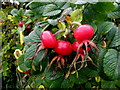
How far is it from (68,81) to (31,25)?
2.22 feet

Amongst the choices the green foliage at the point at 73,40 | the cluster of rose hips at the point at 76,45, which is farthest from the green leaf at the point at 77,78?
the cluster of rose hips at the point at 76,45

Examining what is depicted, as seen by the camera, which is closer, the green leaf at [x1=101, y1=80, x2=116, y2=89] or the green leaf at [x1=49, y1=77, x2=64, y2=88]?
the green leaf at [x1=49, y1=77, x2=64, y2=88]

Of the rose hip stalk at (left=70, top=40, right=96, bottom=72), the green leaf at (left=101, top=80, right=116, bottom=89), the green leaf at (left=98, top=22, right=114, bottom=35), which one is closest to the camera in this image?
the rose hip stalk at (left=70, top=40, right=96, bottom=72)

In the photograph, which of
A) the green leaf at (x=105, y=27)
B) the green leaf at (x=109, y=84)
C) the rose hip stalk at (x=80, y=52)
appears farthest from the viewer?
the green leaf at (x=109, y=84)

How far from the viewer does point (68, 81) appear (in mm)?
730

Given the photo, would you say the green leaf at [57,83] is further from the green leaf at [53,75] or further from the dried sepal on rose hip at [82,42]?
the dried sepal on rose hip at [82,42]

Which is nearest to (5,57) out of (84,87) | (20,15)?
(20,15)

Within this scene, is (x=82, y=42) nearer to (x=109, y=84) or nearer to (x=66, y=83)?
(x=66, y=83)

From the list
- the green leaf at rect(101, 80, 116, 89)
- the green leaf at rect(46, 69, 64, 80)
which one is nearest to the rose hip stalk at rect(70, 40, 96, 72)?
the green leaf at rect(46, 69, 64, 80)

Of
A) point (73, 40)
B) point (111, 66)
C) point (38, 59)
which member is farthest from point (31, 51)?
point (111, 66)

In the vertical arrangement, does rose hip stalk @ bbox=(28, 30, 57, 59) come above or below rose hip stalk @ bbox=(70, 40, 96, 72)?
above

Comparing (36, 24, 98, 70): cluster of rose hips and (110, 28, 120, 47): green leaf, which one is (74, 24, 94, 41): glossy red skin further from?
(110, 28, 120, 47): green leaf

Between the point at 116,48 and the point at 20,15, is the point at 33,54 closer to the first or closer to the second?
the point at 116,48

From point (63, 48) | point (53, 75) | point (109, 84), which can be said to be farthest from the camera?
point (109, 84)
